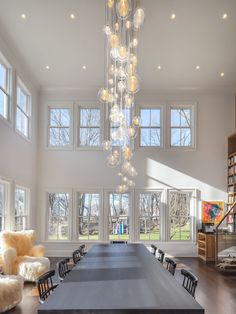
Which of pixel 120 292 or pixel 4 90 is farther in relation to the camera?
pixel 4 90

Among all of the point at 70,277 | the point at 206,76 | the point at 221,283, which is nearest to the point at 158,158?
the point at 206,76

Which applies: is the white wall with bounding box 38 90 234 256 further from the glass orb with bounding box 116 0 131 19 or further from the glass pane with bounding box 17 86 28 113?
the glass orb with bounding box 116 0 131 19

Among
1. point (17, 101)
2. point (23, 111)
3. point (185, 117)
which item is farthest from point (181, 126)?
point (17, 101)

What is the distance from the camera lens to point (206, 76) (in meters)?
11.5

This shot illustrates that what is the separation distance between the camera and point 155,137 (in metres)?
12.5

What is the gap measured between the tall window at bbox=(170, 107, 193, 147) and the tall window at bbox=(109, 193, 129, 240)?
2.38m

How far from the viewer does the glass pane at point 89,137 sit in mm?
12352

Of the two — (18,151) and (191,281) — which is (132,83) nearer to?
(191,281)

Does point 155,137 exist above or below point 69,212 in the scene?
above

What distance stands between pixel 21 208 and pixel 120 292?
788 cm

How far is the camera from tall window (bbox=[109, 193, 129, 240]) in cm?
1212

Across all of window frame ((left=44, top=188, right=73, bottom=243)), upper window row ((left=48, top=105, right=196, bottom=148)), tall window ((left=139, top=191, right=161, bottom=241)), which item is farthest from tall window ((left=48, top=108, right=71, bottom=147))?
tall window ((left=139, top=191, right=161, bottom=241))

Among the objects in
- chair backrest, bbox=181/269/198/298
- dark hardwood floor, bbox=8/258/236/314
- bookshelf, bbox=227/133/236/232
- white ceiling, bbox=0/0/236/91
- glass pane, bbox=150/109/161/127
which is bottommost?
dark hardwood floor, bbox=8/258/236/314

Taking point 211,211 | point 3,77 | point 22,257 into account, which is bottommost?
point 22,257
